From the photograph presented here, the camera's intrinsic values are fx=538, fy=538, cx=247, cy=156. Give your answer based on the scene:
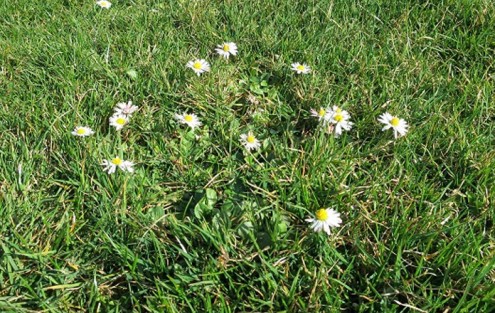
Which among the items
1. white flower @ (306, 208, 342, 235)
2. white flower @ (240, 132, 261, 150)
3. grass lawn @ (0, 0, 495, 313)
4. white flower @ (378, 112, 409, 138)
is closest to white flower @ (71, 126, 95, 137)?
grass lawn @ (0, 0, 495, 313)

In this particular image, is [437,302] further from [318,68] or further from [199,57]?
[199,57]

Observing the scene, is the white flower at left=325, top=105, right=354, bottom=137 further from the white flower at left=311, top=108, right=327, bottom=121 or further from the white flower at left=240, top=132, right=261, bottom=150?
the white flower at left=240, top=132, right=261, bottom=150

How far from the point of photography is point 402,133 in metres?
1.76

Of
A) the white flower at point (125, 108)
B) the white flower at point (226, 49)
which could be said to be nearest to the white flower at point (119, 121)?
the white flower at point (125, 108)

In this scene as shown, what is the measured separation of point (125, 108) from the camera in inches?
74.3

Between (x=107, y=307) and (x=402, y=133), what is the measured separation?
1.06m

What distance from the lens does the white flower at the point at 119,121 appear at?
181 cm

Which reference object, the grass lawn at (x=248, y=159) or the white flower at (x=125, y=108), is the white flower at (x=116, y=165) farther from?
the white flower at (x=125, y=108)

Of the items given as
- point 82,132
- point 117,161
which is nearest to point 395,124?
point 117,161

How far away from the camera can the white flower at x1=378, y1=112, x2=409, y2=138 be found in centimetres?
177

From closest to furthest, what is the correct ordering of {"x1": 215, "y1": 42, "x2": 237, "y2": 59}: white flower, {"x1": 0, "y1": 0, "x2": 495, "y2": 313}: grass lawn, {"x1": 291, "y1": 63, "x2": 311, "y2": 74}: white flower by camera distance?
1. {"x1": 0, "y1": 0, "x2": 495, "y2": 313}: grass lawn
2. {"x1": 291, "y1": 63, "x2": 311, "y2": 74}: white flower
3. {"x1": 215, "y1": 42, "x2": 237, "y2": 59}: white flower

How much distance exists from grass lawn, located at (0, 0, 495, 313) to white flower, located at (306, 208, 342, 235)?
0.9 inches

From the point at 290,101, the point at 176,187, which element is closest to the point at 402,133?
the point at 290,101

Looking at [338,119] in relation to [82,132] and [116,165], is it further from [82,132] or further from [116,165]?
[82,132]
